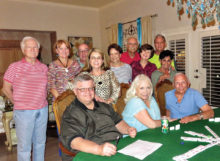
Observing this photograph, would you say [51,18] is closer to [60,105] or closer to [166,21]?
[166,21]

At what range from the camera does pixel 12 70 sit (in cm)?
220

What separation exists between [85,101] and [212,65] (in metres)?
3.36

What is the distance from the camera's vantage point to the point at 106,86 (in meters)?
2.46

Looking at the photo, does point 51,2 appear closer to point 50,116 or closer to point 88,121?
point 50,116

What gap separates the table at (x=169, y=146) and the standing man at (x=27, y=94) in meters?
1.14

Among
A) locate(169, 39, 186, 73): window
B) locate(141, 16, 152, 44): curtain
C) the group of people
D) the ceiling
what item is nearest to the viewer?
the group of people

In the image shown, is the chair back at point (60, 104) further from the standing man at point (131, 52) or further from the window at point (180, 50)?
the window at point (180, 50)

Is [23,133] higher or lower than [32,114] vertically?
lower

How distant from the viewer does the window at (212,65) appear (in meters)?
3.98

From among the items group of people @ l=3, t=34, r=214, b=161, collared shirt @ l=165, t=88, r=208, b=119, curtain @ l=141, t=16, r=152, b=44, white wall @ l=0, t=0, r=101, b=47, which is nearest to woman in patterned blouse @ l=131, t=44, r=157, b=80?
group of people @ l=3, t=34, r=214, b=161

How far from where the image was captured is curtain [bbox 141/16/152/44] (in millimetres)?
5164

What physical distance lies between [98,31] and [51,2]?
185 cm

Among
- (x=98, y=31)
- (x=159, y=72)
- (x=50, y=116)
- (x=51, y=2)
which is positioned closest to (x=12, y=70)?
(x=159, y=72)

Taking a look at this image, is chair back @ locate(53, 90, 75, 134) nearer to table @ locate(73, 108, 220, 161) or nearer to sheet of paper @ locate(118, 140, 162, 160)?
table @ locate(73, 108, 220, 161)
